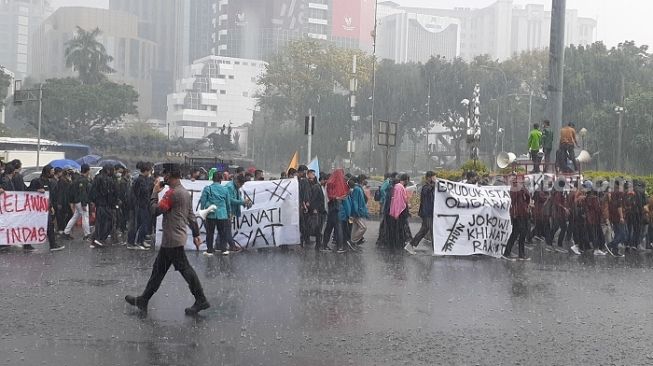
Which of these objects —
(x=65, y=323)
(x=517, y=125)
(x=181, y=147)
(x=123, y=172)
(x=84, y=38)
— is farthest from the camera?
(x=84, y=38)

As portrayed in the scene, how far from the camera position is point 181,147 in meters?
57.0

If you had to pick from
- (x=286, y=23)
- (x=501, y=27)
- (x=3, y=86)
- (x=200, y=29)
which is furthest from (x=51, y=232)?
(x=501, y=27)

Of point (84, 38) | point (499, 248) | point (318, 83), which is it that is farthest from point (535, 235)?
point (84, 38)

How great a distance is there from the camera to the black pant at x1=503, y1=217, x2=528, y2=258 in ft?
48.9

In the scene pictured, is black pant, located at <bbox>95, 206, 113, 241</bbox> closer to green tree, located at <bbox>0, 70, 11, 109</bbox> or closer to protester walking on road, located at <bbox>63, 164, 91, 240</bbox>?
protester walking on road, located at <bbox>63, 164, 91, 240</bbox>

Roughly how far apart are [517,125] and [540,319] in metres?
58.5

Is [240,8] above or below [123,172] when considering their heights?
above

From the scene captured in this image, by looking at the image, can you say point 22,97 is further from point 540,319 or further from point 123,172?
point 540,319

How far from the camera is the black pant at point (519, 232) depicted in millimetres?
14904

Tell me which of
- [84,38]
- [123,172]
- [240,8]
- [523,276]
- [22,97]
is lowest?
[523,276]

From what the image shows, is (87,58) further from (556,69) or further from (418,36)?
(418,36)

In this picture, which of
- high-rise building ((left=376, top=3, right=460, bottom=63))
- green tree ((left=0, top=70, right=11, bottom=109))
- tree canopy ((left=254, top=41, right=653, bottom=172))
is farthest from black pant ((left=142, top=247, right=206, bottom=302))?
high-rise building ((left=376, top=3, right=460, bottom=63))

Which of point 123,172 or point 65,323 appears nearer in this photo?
point 65,323

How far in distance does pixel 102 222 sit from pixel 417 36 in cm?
15723
